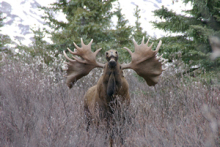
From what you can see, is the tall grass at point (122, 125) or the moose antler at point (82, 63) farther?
the moose antler at point (82, 63)

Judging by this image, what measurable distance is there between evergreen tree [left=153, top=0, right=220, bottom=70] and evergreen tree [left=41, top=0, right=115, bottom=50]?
5.54m

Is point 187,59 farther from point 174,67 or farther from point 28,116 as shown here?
point 28,116

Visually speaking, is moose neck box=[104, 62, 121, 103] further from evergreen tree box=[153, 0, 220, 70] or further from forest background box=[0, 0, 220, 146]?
→ evergreen tree box=[153, 0, 220, 70]

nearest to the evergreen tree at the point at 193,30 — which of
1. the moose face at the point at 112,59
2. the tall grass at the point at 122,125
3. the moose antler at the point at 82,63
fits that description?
the tall grass at the point at 122,125

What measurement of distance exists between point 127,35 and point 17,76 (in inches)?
358

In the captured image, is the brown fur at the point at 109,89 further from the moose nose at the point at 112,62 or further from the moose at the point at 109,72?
the moose nose at the point at 112,62

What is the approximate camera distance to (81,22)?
13828 mm

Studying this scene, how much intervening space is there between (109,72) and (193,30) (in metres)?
3.69

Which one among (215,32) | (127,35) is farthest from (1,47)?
(215,32)

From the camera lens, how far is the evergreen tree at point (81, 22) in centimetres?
1324

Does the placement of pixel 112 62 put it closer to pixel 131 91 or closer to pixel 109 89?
pixel 109 89

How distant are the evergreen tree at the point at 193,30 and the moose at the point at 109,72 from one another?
Result: 1692 millimetres

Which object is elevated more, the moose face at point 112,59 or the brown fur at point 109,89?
the moose face at point 112,59

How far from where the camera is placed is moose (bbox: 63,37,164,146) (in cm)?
473
